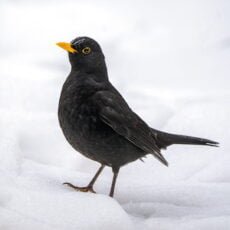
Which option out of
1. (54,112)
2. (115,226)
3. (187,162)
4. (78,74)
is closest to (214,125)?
(187,162)

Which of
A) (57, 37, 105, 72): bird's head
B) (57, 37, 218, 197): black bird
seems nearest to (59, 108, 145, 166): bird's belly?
(57, 37, 218, 197): black bird

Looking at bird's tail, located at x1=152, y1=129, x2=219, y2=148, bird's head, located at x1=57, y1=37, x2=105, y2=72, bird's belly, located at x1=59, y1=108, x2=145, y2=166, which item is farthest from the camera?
bird's tail, located at x1=152, y1=129, x2=219, y2=148

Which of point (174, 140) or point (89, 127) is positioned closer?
point (89, 127)

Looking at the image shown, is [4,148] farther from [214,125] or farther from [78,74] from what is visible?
[214,125]

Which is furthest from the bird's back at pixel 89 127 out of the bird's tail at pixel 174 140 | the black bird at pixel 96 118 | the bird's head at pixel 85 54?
the bird's tail at pixel 174 140

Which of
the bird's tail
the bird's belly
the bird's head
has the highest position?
the bird's head

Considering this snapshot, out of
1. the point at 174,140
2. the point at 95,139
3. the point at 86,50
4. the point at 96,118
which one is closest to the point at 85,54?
the point at 86,50

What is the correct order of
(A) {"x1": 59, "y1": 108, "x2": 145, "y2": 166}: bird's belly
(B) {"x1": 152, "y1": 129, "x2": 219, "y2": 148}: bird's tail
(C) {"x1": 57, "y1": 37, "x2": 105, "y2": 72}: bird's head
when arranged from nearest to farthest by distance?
(A) {"x1": 59, "y1": 108, "x2": 145, "y2": 166}: bird's belly → (C) {"x1": 57, "y1": 37, "x2": 105, "y2": 72}: bird's head → (B) {"x1": 152, "y1": 129, "x2": 219, "y2": 148}: bird's tail

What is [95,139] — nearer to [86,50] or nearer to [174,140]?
[86,50]

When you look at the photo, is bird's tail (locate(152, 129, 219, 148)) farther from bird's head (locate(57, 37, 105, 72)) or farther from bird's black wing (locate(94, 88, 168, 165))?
bird's head (locate(57, 37, 105, 72))
